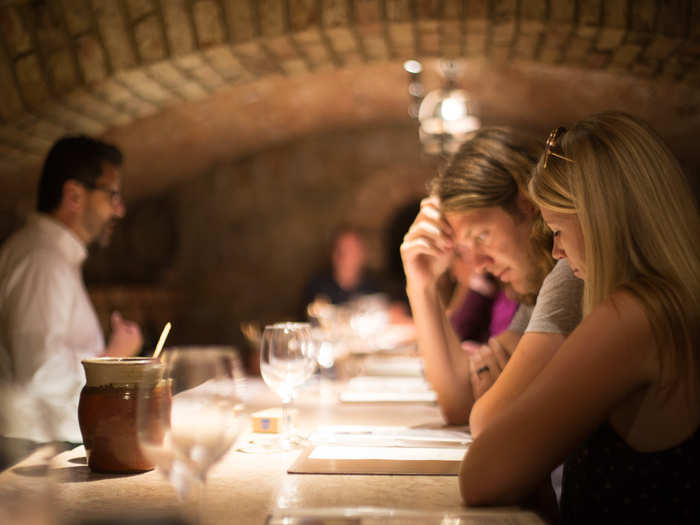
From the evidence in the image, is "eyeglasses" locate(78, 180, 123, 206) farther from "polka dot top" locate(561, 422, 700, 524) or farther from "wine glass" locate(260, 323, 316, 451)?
"polka dot top" locate(561, 422, 700, 524)

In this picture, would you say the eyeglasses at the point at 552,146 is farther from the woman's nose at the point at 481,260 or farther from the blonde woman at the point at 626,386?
the woman's nose at the point at 481,260

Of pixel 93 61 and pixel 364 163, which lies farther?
pixel 364 163

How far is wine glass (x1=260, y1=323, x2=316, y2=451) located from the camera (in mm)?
1471

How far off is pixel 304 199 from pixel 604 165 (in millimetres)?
6723

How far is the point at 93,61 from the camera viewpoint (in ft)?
9.05

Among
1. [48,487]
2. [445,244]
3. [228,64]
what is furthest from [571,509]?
[228,64]

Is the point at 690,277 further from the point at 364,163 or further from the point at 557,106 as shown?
the point at 364,163

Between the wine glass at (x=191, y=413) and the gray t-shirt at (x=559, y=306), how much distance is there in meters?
0.87

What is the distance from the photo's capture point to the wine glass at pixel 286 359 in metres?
1.47

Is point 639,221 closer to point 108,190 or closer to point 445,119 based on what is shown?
point 108,190

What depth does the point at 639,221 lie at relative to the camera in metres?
1.09

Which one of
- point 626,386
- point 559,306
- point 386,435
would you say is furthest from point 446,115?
point 626,386

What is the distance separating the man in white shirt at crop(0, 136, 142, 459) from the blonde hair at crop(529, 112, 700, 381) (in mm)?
1250

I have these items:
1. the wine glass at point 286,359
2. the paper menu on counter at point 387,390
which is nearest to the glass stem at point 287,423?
the wine glass at point 286,359
